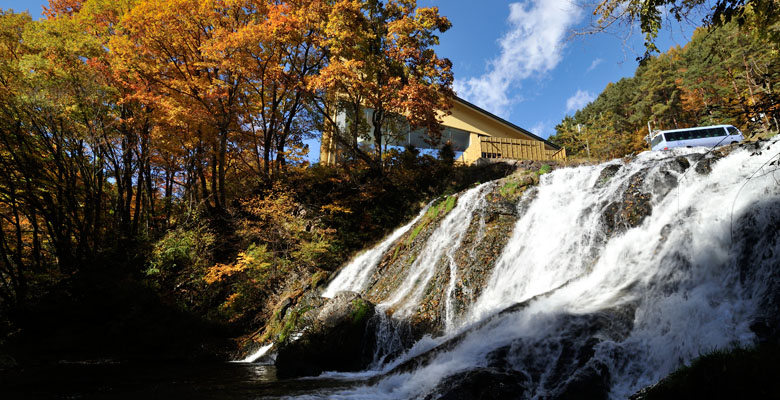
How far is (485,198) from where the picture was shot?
12.1 meters

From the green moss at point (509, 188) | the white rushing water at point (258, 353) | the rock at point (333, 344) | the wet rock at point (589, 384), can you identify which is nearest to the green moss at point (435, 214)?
the green moss at point (509, 188)

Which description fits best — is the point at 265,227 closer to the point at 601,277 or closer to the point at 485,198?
the point at 485,198

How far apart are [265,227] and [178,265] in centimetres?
355

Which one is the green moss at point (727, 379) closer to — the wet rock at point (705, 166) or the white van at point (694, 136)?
the wet rock at point (705, 166)

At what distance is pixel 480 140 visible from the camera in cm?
2180

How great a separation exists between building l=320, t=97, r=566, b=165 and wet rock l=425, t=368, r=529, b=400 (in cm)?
1671

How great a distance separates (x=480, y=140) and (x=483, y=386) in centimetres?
1856

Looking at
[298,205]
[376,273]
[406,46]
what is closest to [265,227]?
[298,205]

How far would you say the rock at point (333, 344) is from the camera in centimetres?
792

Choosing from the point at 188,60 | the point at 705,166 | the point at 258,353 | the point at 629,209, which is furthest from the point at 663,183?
the point at 188,60

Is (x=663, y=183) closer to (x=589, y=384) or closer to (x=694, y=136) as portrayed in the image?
(x=589, y=384)

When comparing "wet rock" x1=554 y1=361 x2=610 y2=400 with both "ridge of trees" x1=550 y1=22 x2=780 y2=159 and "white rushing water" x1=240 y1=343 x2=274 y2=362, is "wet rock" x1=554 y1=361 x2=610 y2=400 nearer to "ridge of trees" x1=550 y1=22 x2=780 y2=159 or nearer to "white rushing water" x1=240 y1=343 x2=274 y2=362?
"white rushing water" x1=240 y1=343 x2=274 y2=362

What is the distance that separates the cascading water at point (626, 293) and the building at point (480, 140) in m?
12.9

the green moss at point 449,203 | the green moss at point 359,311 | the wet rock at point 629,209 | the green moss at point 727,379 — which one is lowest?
the green moss at point 727,379
